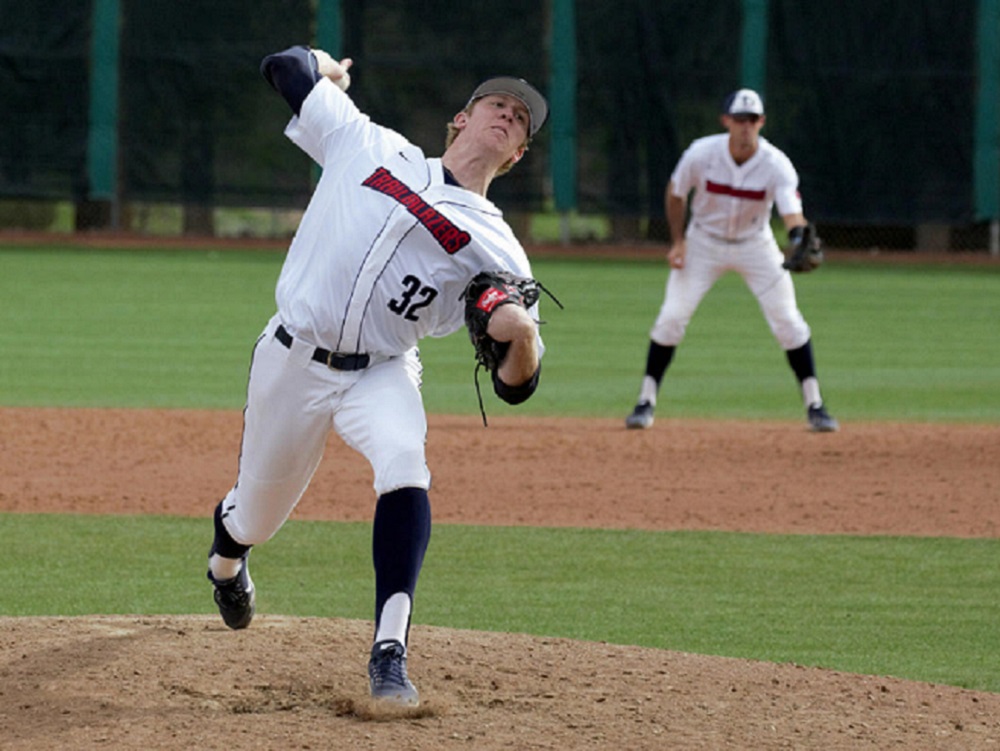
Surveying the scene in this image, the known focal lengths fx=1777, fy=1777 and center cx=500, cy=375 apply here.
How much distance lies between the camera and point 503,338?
4.47 meters

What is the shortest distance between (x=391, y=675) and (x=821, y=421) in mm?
6833

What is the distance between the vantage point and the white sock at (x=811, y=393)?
436 inches

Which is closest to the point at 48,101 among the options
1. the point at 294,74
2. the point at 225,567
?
the point at 225,567

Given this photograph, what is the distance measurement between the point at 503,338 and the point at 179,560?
3302mm

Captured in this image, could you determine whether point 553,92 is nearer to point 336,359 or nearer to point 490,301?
point 336,359

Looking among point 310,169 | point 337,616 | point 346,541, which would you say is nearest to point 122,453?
point 346,541

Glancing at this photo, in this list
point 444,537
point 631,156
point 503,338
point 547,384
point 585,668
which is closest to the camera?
point 503,338

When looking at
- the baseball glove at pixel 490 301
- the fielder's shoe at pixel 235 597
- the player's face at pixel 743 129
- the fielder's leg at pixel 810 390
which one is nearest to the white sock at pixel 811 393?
the fielder's leg at pixel 810 390

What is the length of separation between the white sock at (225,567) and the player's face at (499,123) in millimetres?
1508

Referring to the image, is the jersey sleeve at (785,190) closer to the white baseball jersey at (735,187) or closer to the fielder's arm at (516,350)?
the white baseball jersey at (735,187)

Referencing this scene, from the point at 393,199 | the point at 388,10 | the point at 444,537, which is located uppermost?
the point at 388,10

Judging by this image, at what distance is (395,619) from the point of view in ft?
15.3

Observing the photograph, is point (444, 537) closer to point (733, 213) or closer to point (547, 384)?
point (733, 213)

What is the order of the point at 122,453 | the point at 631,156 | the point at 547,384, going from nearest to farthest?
the point at 122,453 → the point at 547,384 → the point at 631,156
